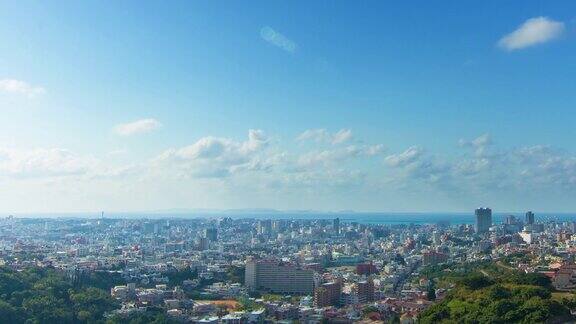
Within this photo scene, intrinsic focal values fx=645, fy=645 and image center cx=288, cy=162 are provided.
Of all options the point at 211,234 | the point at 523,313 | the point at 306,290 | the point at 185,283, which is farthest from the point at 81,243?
the point at 523,313

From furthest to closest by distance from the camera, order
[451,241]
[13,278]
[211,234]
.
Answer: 1. [211,234]
2. [451,241]
3. [13,278]

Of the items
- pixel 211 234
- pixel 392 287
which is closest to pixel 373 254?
pixel 392 287

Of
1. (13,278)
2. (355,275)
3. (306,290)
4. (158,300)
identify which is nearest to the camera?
(13,278)

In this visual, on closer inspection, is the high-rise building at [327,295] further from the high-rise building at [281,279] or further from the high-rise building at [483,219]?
the high-rise building at [483,219]

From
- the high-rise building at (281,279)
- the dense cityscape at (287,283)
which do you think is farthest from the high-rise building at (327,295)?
the high-rise building at (281,279)

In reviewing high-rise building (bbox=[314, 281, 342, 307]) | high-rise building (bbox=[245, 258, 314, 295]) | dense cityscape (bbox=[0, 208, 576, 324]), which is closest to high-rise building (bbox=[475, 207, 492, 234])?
dense cityscape (bbox=[0, 208, 576, 324])

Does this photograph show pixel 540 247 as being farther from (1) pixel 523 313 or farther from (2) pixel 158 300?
(1) pixel 523 313

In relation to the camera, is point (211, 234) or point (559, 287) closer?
point (559, 287)

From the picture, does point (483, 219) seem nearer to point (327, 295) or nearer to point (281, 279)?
point (281, 279)
